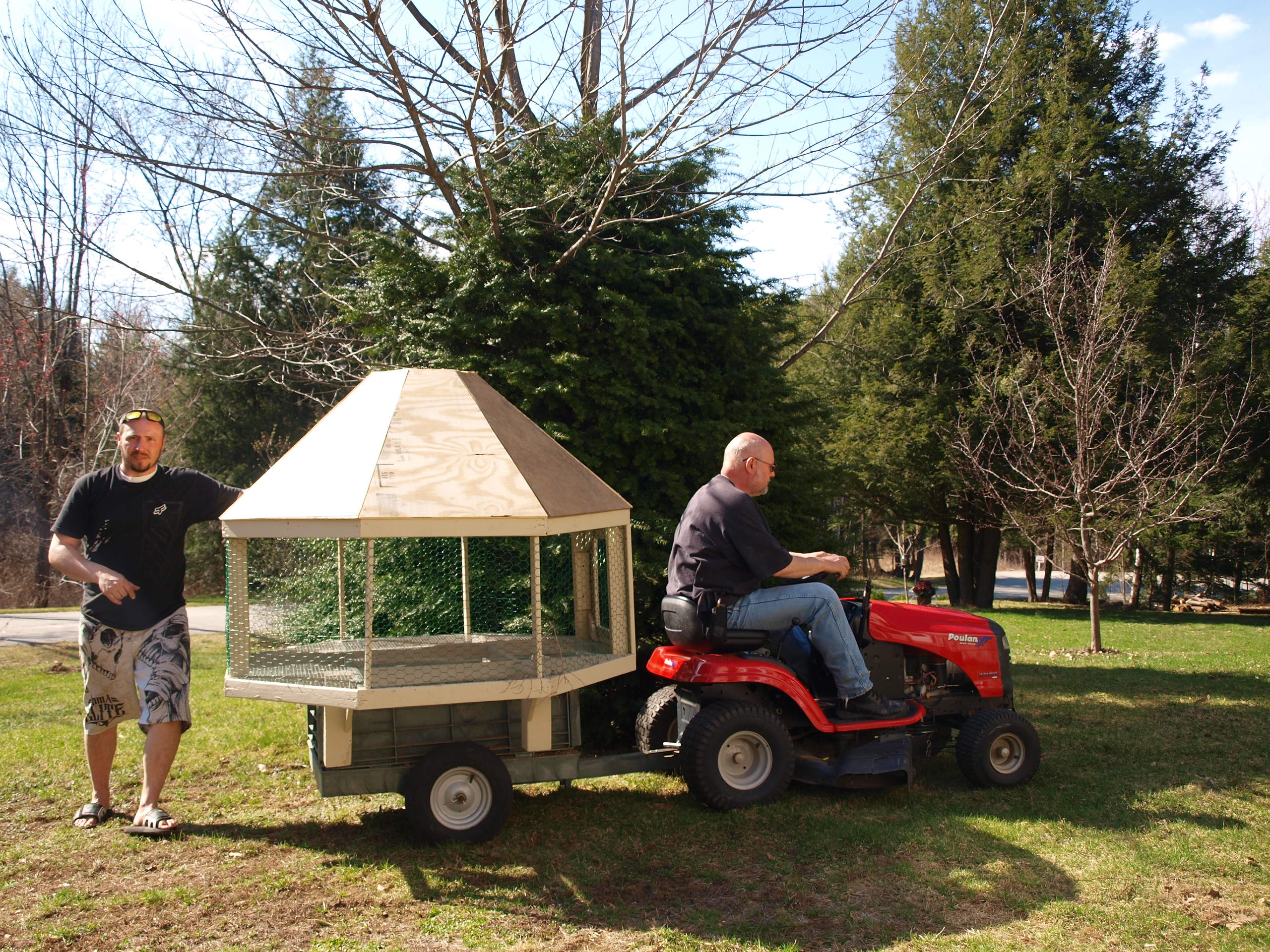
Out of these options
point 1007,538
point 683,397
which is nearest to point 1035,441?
point 683,397

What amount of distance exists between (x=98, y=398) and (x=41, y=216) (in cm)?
428

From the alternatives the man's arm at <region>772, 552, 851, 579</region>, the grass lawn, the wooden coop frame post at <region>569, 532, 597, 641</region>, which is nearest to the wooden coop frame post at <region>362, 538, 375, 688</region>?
the grass lawn

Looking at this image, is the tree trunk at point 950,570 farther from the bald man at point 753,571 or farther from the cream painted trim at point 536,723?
the cream painted trim at point 536,723

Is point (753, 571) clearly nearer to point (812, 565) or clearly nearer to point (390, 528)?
point (812, 565)

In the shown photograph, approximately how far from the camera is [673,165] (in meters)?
7.23

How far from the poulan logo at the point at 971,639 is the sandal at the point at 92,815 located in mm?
4614

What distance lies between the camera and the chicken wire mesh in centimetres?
458

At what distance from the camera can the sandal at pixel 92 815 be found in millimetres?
4699

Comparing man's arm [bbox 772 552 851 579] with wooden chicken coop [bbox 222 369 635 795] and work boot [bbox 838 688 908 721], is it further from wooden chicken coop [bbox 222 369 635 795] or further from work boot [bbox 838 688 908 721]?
wooden chicken coop [bbox 222 369 635 795]

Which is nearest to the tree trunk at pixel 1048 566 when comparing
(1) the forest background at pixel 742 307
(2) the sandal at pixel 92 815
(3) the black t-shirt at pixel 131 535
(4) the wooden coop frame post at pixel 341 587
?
(1) the forest background at pixel 742 307

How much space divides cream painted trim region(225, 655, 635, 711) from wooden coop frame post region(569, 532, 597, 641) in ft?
4.29

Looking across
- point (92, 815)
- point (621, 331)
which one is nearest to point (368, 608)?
point (92, 815)

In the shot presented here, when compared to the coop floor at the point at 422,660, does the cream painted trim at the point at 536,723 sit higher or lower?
lower

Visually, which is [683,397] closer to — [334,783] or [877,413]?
[334,783]
